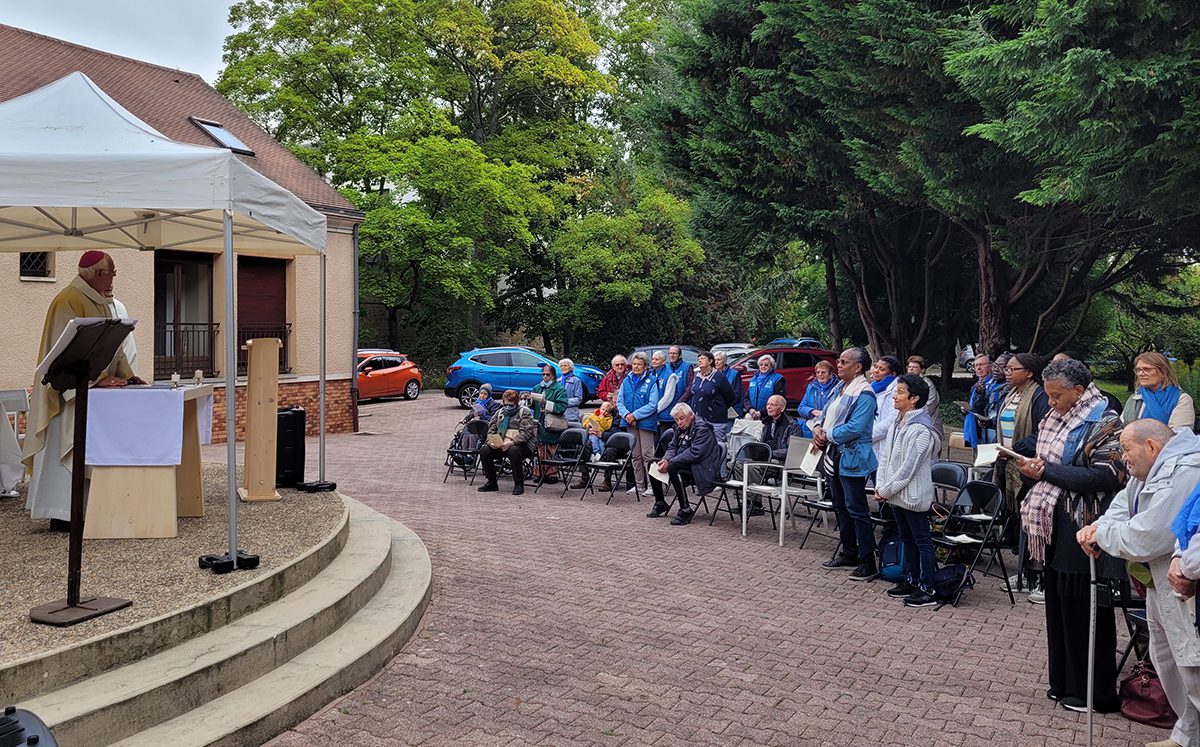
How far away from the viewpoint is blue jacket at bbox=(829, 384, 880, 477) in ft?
26.4

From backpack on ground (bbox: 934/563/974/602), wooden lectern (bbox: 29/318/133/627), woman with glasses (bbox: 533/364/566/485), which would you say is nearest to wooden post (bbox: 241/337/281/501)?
wooden lectern (bbox: 29/318/133/627)

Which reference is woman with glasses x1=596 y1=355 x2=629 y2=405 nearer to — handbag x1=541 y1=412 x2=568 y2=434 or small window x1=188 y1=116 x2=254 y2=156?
handbag x1=541 y1=412 x2=568 y2=434

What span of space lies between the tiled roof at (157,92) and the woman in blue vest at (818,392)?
1116cm

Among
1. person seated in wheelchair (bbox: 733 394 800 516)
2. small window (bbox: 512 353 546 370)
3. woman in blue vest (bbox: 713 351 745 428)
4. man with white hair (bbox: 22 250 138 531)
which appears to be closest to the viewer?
man with white hair (bbox: 22 250 138 531)

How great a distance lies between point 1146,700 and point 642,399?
7990 mm

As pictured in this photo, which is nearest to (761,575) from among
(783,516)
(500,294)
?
(783,516)

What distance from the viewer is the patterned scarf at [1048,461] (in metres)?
5.36

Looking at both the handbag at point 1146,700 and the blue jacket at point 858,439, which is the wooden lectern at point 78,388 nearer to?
the handbag at point 1146,700

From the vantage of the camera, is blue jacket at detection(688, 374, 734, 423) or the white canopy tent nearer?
the white canopy tent

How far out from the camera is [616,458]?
487 inches

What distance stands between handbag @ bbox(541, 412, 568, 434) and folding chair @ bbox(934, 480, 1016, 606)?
5.88 metres

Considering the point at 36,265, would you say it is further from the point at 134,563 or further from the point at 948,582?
the point at 948,582

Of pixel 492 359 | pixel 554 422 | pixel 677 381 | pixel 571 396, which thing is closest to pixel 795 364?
pixel 492 359

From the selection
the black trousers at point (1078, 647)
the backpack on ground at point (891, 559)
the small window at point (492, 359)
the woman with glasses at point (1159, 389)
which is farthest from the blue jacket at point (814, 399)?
the small window at point (492, 359)
